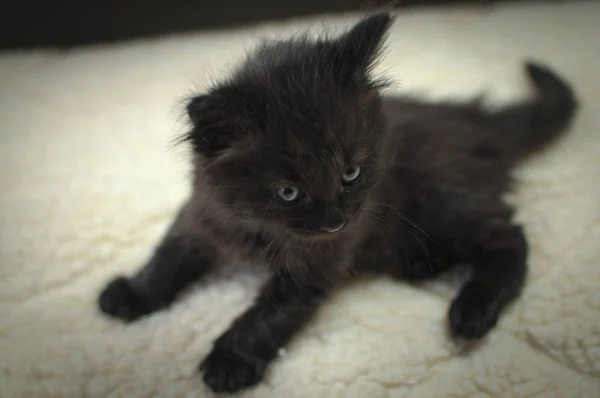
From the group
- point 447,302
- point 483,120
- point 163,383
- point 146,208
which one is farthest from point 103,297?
point 483,120

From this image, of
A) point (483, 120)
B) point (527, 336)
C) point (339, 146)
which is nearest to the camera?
point (339, 146)

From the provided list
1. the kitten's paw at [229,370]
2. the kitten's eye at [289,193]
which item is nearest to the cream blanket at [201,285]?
the kitten's paw at [229,370]

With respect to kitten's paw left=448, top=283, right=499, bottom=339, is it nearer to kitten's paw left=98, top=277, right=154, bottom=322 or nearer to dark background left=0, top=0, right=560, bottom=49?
kitten's paw left=98, top=277, right=154, bottom=322

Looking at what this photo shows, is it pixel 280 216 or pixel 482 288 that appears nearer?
pixel 280 216

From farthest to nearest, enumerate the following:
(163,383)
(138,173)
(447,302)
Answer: (138,173), (447,302), (163,383)

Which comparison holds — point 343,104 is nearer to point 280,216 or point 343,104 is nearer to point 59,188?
point 280,216

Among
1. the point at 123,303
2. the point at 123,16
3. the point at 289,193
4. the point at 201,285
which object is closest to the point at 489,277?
the point at 289,193

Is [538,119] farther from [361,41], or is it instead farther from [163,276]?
[163,276]
